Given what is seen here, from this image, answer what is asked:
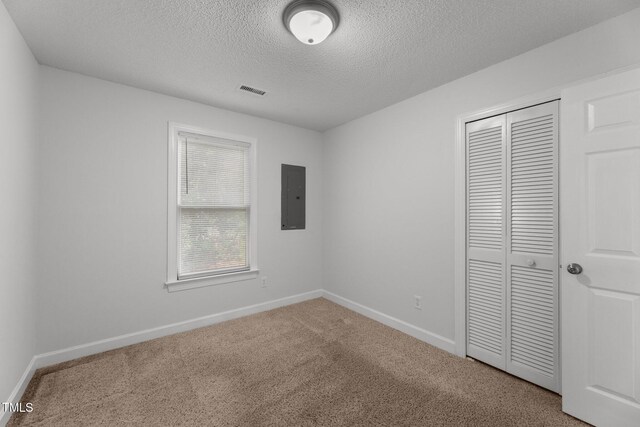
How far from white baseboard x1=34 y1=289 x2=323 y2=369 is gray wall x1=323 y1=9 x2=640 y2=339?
1.05 metres

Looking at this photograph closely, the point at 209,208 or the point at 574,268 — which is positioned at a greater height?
the point at 209,208

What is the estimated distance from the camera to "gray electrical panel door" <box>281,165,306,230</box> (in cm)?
392

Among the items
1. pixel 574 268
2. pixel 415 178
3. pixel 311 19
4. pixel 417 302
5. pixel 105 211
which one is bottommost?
pixel 417 302

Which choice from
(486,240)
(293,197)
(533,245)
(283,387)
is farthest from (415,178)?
(283,387)

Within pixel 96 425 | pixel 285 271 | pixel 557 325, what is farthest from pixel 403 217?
pixel 96 425

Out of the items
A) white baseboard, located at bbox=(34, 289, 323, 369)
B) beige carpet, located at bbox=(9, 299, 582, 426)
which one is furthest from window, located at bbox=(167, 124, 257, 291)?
beige carpet, located at bbox=(9, 299, 582, 426)

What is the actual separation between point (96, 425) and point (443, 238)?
2.99m

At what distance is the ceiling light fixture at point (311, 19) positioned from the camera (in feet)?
5.37

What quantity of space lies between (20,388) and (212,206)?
80.7 inches

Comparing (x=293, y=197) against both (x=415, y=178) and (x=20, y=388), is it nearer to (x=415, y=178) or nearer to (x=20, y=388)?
(x=415, y=178)

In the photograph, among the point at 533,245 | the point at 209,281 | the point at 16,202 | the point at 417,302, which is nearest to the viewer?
the point at 16,202

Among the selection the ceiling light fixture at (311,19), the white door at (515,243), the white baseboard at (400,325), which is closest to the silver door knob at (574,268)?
the white door at (515,243)

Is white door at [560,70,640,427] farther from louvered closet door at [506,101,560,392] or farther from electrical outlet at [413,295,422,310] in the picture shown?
electrical outlet at [413,295,422,310]

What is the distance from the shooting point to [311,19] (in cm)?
169
